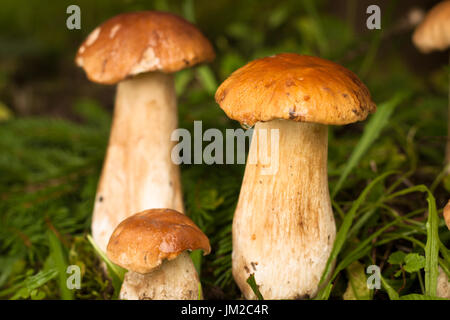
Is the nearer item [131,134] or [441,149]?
[131,134]

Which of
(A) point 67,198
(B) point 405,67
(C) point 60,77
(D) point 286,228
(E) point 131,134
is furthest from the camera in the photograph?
(C) point 60,77

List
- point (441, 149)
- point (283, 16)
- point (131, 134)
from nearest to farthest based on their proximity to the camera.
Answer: point (131, 134), point (441, 149), point (283, 16)

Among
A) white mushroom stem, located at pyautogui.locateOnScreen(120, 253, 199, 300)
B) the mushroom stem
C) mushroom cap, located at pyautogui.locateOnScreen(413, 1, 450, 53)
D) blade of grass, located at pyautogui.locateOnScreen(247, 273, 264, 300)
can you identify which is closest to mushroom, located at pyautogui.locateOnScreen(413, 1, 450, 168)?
mushroom cap, located at pyautogui.locateOnScreen(413, 1, 450, 53)

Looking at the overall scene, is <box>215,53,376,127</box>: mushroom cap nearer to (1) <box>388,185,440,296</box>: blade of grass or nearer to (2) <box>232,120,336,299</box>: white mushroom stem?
(2) <box>232,120,336,299</box>: white mushroom stem

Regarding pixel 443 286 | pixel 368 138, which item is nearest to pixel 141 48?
pixel 368 138

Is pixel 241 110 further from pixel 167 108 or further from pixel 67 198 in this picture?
pixel 67 198

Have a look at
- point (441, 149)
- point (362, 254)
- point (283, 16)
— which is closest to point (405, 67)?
point (283, 16)

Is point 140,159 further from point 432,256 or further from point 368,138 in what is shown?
point 432,256
